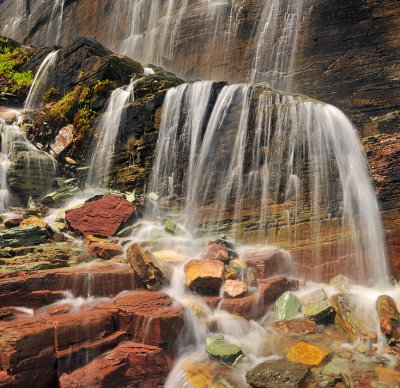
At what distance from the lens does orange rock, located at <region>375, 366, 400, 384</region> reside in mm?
6109

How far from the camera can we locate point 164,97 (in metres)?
14.4

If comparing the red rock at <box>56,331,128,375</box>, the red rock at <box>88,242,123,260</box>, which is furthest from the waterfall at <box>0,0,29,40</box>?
the red rock at <box>56,331,128,375</box>

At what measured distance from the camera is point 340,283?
9.96m

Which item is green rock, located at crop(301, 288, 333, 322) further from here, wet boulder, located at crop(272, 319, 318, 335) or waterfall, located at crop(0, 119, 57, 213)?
waterfall, located at crop(0, 119, 57, 213)

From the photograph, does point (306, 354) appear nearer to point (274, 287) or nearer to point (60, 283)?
point (274, 287)

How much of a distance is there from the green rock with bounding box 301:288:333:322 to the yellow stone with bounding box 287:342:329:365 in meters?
1.27

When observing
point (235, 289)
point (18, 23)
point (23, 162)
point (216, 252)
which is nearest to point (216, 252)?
point (216, 252)

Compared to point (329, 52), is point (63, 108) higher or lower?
lower

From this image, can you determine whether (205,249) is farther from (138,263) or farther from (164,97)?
(164,97)

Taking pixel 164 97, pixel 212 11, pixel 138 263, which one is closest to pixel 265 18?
pixel 212 11

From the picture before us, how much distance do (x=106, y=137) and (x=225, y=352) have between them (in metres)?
10.7

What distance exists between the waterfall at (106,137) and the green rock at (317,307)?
9159 millimetres

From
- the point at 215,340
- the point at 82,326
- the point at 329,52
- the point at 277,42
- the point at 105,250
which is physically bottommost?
the point at 215,340

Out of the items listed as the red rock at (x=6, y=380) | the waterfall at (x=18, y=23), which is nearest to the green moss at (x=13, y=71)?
the waterfall at (x=18, y=23)
